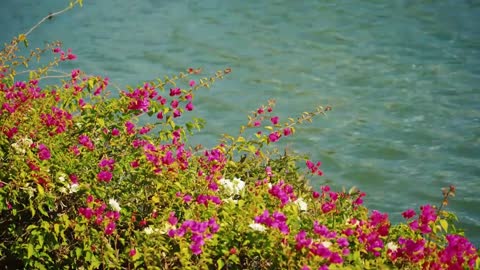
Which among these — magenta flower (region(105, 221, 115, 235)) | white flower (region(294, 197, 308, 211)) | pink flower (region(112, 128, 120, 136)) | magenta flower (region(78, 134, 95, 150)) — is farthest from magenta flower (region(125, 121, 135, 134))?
white flower (region(294, 197, 308, 211))

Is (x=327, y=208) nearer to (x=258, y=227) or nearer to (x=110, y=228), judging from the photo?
(x=258, y=227)

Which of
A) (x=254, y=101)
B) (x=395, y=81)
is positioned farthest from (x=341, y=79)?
(x=254, y=101)

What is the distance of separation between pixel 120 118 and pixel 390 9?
22.6ft

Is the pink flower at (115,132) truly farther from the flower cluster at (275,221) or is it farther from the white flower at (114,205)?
the flower cluster at (275,221)

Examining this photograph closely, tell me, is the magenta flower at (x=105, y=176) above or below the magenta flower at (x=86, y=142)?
below

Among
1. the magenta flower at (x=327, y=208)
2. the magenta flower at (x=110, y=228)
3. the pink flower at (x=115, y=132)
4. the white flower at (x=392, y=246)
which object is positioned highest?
the pink flower at (x=115, y=132)

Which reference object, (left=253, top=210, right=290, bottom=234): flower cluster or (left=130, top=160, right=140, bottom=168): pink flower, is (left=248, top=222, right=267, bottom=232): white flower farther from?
(left=130, top=160, right=140, bottom=168): pink flower

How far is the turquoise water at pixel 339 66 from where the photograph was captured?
585 centimetres

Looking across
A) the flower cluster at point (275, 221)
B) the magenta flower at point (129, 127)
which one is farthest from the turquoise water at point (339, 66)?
the flower cluster at point (275, 221)

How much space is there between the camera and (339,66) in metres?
7.91

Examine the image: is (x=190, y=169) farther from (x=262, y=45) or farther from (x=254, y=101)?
(x=262, y=45)

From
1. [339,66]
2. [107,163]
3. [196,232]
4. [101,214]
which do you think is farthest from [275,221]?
[339,66]

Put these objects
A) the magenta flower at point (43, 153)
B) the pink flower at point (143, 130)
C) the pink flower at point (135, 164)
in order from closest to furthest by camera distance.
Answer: the magenta flower at point (43, 153) < the pink flower at point (135, 164) < the pink flower at point (143, 130)

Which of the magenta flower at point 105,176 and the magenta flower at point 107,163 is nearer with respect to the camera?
the magenta flower at point 105,176
